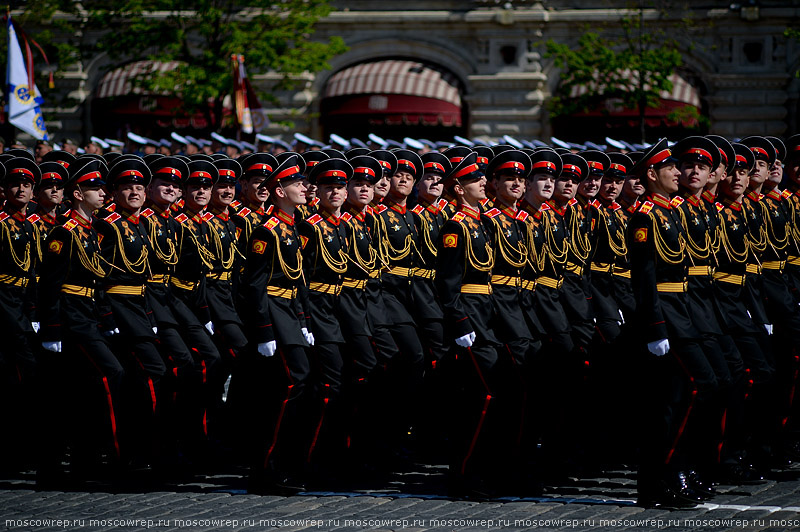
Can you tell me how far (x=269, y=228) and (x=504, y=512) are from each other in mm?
2316

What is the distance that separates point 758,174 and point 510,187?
208 centimetres

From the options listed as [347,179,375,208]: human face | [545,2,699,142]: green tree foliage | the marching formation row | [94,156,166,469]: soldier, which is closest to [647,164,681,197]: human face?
the marching formation row

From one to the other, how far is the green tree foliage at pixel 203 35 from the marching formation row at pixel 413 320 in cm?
1226

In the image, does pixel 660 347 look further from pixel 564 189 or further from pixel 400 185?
pixel 400 185

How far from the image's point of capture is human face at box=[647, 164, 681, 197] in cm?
777

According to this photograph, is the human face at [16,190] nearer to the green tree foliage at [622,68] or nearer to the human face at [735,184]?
the human face at [735,184]

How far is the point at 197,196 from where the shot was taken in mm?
9594

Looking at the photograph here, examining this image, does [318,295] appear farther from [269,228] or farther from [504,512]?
[504,512]

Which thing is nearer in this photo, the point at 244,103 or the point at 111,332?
the point at 111,332

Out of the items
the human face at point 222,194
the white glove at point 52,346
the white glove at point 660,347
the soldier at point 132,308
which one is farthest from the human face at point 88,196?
the white glove at point 660,347

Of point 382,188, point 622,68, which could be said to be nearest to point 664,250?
point 382,188

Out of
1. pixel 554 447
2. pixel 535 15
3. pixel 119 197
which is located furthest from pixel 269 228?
pixel 535 15

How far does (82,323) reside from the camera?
8.10m

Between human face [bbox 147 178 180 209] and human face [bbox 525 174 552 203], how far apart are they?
2.60 metres
